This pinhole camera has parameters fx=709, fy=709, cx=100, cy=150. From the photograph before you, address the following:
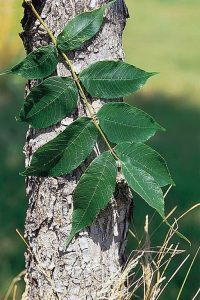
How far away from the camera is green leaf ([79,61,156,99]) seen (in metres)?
1.41

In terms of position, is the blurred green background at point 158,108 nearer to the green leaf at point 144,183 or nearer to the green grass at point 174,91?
the green grass at point 174,91

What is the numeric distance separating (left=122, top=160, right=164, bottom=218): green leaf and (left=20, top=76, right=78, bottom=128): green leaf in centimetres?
16

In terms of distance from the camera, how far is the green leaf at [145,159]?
4.58 ft

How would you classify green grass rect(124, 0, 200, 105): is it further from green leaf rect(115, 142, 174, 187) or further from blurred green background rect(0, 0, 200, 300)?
green leaf rect(115, 142, 174, 187)

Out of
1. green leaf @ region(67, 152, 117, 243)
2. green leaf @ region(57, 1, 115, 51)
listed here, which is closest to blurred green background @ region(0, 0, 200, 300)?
green leaf @ region(67, 152, 117, 243)

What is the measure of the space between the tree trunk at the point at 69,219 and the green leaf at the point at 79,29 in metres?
0.05

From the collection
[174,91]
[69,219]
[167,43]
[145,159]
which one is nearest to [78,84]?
[145,159]

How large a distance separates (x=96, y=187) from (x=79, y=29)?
1.03 ft

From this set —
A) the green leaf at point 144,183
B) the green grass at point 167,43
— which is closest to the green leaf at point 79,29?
the green leaf at point 144,183

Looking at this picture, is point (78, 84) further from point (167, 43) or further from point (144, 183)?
point (167, 43)

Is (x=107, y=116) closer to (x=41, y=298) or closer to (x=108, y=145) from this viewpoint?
(x=108, y=145)

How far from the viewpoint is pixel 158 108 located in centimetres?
579

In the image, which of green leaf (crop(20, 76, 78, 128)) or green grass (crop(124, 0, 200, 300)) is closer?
green leaf (crop(20, 76, 78, 128))

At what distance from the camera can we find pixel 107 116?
1.41 m
